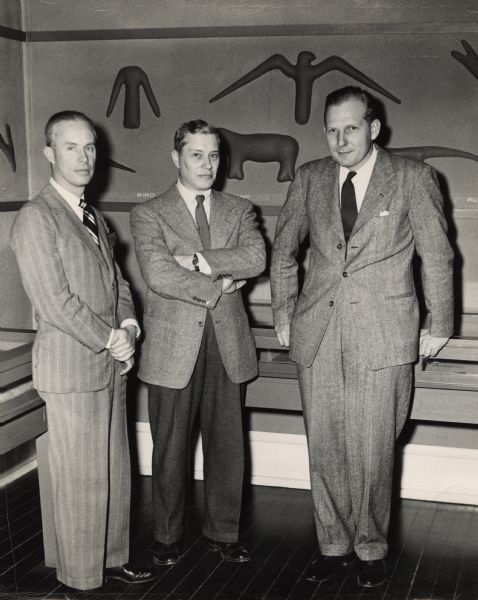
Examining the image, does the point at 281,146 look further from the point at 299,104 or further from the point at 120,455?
the point at 120,455

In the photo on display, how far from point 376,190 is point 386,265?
30 cm

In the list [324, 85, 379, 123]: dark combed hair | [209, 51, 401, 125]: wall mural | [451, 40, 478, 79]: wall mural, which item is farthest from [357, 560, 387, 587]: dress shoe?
[451, 40, 478, 79]: wall mural

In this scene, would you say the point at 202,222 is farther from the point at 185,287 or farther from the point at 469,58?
the point at 469,58

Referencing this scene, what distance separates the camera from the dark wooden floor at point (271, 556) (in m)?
3.20

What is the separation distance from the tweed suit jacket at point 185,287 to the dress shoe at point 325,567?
84cm

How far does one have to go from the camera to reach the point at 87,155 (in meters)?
2.98

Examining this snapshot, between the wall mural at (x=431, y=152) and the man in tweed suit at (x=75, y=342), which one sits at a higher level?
the wall mural at (x=431, y=152)

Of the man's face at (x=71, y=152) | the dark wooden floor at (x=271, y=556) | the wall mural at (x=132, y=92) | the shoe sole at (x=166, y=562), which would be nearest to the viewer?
the man's face at (x=71, y=152)

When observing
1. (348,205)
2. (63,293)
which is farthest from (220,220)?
(63,293)

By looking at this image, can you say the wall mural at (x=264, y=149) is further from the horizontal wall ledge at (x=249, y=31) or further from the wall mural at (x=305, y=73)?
the horizontal wall ledge at (x=249, y=31)

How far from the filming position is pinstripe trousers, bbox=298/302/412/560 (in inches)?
125

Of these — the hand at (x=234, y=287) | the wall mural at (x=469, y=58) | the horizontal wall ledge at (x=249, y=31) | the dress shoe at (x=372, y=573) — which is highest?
the horizontal wall ledge at (x=249, y=31)

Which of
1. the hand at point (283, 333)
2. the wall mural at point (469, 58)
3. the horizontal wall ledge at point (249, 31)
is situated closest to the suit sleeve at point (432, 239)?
the hand at point (283, 333)

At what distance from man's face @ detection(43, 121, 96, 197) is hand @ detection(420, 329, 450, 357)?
5.00ft
